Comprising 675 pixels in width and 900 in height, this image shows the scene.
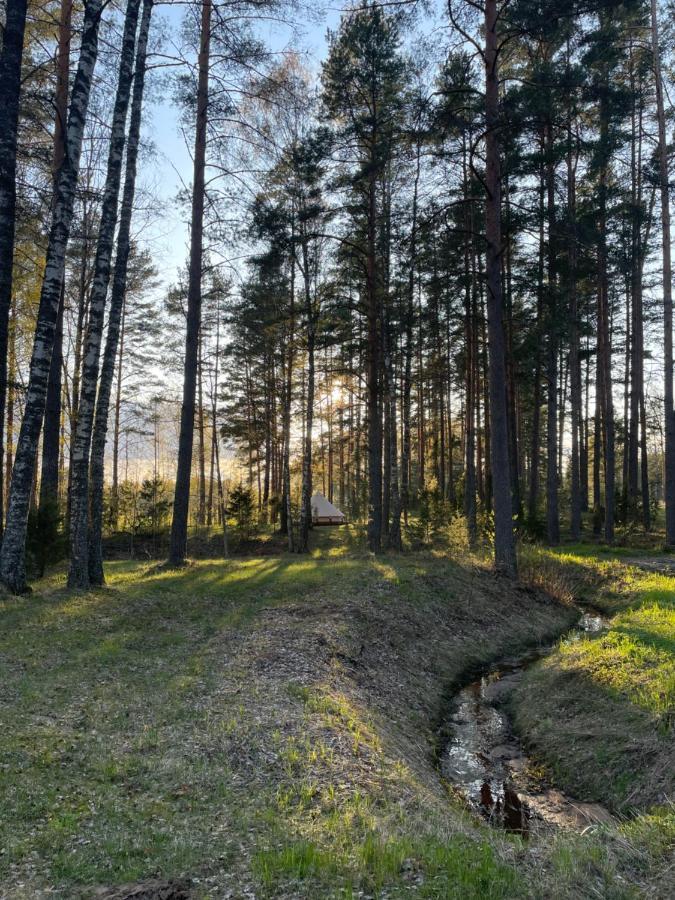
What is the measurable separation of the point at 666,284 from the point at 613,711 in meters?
16.0

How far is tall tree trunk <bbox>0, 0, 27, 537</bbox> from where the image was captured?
32.6 feet

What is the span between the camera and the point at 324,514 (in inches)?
1250

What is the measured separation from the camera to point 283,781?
4672 mm

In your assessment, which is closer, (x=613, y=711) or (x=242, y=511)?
(x=613, y=711)

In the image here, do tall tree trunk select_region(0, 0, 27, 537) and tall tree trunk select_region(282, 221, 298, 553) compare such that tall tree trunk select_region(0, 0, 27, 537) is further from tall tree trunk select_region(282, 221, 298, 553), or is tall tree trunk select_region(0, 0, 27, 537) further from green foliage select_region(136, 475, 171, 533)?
green foliage select_region(136, 475, 171, 533)

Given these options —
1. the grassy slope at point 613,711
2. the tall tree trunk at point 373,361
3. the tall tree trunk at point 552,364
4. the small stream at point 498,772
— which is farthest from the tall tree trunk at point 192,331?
the tall tree trunk at point 552,364

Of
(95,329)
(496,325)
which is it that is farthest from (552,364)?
(95,329)

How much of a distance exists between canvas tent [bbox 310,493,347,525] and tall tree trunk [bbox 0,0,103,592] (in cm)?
2159

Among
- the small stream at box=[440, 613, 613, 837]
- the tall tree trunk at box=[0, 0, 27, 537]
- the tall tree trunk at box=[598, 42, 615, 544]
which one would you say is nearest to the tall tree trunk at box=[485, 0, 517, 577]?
the small stream at box=[440, 613, 613, 837]

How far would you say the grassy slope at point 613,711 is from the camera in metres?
5.45

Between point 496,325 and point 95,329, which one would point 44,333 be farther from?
point 496,325

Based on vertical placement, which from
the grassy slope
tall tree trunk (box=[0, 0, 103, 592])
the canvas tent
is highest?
tall tree trunk (box=[0, 0, 103, 592])

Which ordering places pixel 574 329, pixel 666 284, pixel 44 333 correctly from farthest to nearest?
pixel 574 329
pixel 666 284
pixel 44 333

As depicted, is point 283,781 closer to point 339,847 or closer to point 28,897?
point 339,847
